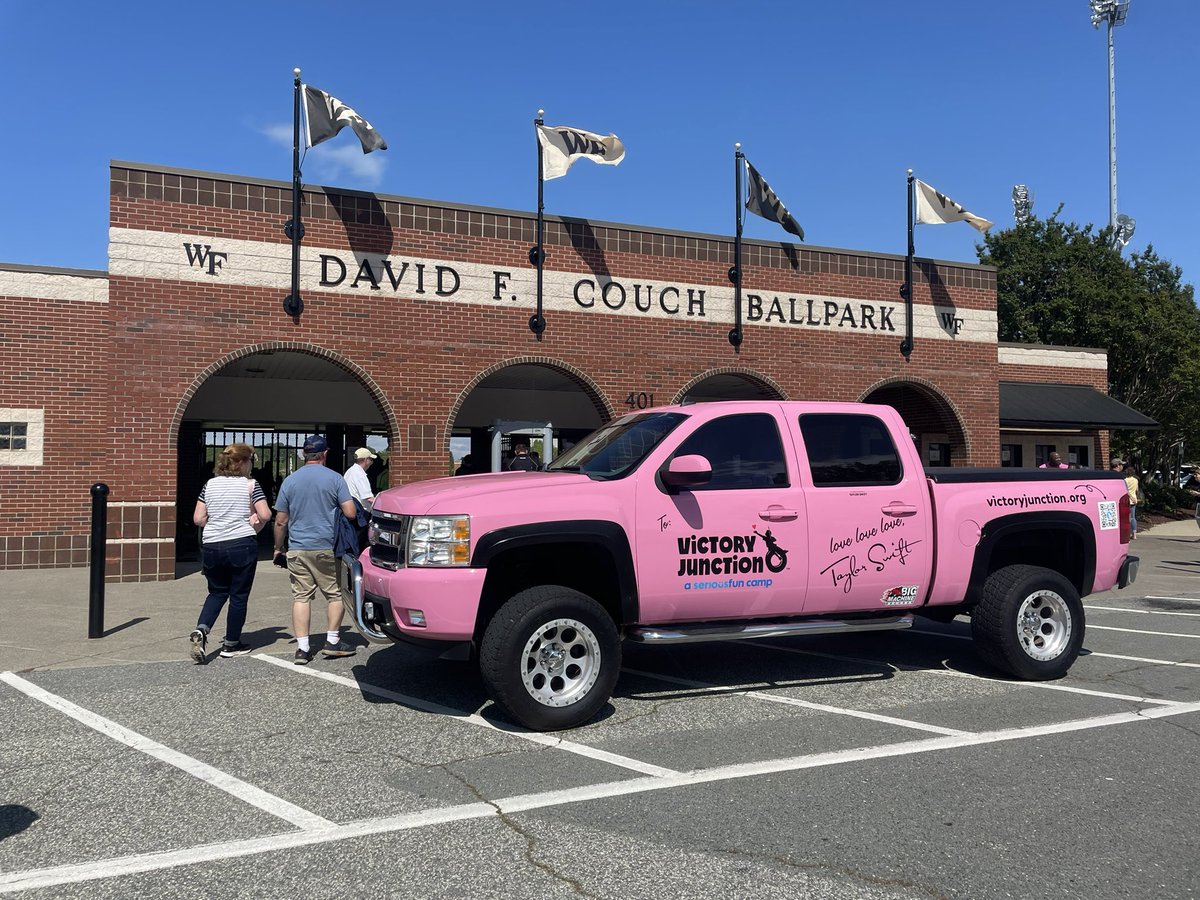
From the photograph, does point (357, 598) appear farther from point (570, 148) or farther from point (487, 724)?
point (570, 148)

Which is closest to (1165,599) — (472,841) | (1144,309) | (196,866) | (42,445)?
(472,841)

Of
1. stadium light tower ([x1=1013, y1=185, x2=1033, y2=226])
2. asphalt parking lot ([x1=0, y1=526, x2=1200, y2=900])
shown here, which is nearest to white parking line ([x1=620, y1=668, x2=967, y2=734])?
asphalt parking lot ([x1=0, y1=526, x2=1200, y2=900])

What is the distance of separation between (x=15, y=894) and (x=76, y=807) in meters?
0.95

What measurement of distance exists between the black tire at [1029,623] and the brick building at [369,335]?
8405mm

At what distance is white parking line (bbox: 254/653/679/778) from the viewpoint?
4746mm

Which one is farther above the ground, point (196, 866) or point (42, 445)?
point (42, 445)

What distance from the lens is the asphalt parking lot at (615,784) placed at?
135 inches

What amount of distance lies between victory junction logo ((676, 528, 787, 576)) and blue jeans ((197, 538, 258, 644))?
3.86m

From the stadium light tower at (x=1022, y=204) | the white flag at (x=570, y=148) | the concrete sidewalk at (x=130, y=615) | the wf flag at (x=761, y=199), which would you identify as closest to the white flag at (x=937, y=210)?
the wf flag at (x=761, y=199)

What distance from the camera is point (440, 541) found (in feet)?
17.6

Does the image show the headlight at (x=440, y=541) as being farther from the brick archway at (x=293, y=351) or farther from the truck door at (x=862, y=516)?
the brick archway at (x=293, y=351)

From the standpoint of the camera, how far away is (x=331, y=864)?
3510mm

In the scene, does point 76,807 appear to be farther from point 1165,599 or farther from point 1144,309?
point 1144,309

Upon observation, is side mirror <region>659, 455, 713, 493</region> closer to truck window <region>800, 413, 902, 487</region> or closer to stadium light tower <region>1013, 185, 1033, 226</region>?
truck window <region>800, 413, 902, 487</region>
